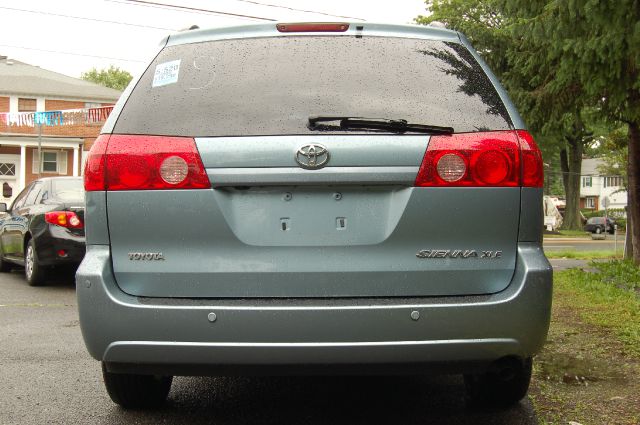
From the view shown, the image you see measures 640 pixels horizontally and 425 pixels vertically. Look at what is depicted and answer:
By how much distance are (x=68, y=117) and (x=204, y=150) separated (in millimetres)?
36521

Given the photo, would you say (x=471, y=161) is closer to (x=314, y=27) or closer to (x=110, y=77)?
(x=314, y=27)

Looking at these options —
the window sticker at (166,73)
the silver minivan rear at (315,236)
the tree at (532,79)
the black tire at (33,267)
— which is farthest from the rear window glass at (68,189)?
the silver minivan rear at (315,236)

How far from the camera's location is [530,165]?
10.1 feet

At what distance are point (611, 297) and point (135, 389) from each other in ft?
19.9

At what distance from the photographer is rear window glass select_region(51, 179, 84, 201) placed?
32.1 feet

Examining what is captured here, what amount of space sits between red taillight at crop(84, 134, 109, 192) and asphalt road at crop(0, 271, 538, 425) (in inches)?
51.7

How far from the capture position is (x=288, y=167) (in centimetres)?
297

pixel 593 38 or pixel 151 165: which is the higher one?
pixel 593 38

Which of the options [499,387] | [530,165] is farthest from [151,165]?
[499,387]

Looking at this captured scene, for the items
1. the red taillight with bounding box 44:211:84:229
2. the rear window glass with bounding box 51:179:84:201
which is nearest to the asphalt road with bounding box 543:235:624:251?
the rear window glass with bounding box 51:179:84:201

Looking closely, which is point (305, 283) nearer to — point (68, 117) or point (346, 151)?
point (346, 151)

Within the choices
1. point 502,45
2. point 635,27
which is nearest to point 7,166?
point 502,45

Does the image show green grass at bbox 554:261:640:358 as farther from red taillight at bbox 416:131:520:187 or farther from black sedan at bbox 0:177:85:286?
black sedan at bbox 0:177:85:286

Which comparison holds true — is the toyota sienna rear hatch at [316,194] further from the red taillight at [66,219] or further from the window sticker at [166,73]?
the red taillight at [66,219]
